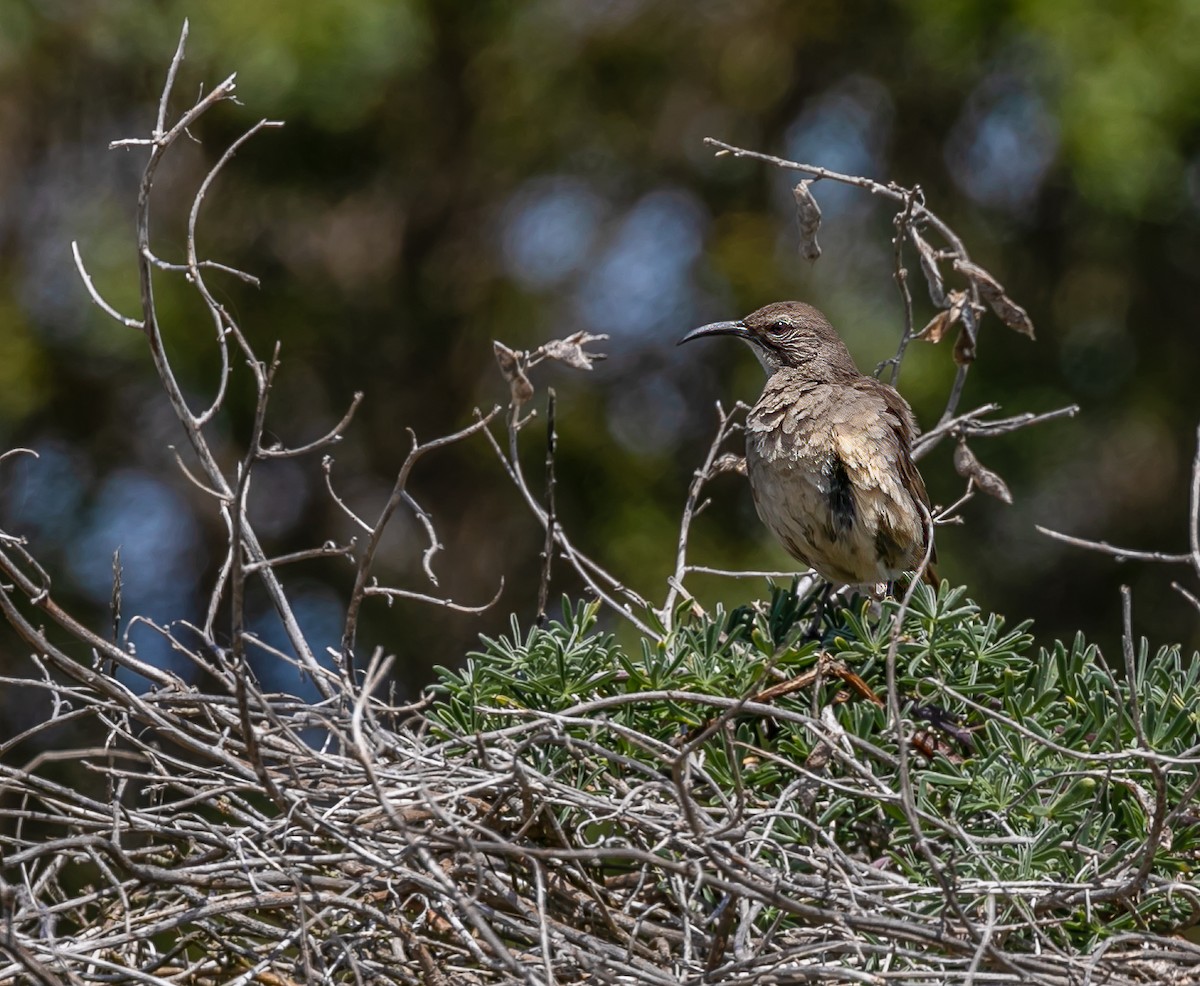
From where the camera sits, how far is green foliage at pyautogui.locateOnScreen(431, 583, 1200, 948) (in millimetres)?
2902

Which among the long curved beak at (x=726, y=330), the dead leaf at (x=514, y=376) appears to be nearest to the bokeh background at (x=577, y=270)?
the long curved beak at (x=726, y=330)

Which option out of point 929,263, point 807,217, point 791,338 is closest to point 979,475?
point 929,263

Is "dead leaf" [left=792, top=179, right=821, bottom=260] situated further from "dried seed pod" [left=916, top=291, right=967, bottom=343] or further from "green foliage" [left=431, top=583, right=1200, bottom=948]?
"green foliage" [left=431, top=583, right=1200, bottom=948]

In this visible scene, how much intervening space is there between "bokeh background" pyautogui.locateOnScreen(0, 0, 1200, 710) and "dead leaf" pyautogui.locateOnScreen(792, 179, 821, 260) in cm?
285

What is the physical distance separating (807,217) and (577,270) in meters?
4.01

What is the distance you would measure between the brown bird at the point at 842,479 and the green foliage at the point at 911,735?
737 millimetres

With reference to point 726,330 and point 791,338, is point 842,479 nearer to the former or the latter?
point 791,338

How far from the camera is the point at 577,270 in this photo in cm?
787

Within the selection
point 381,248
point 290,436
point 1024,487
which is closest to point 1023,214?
point 1024,487

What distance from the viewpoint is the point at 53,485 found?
7.53 m

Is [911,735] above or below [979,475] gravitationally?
below

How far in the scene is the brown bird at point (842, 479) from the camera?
4.32 metres

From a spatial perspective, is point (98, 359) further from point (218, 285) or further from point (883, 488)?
point (883, 488)

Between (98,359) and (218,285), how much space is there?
689 millimetres
